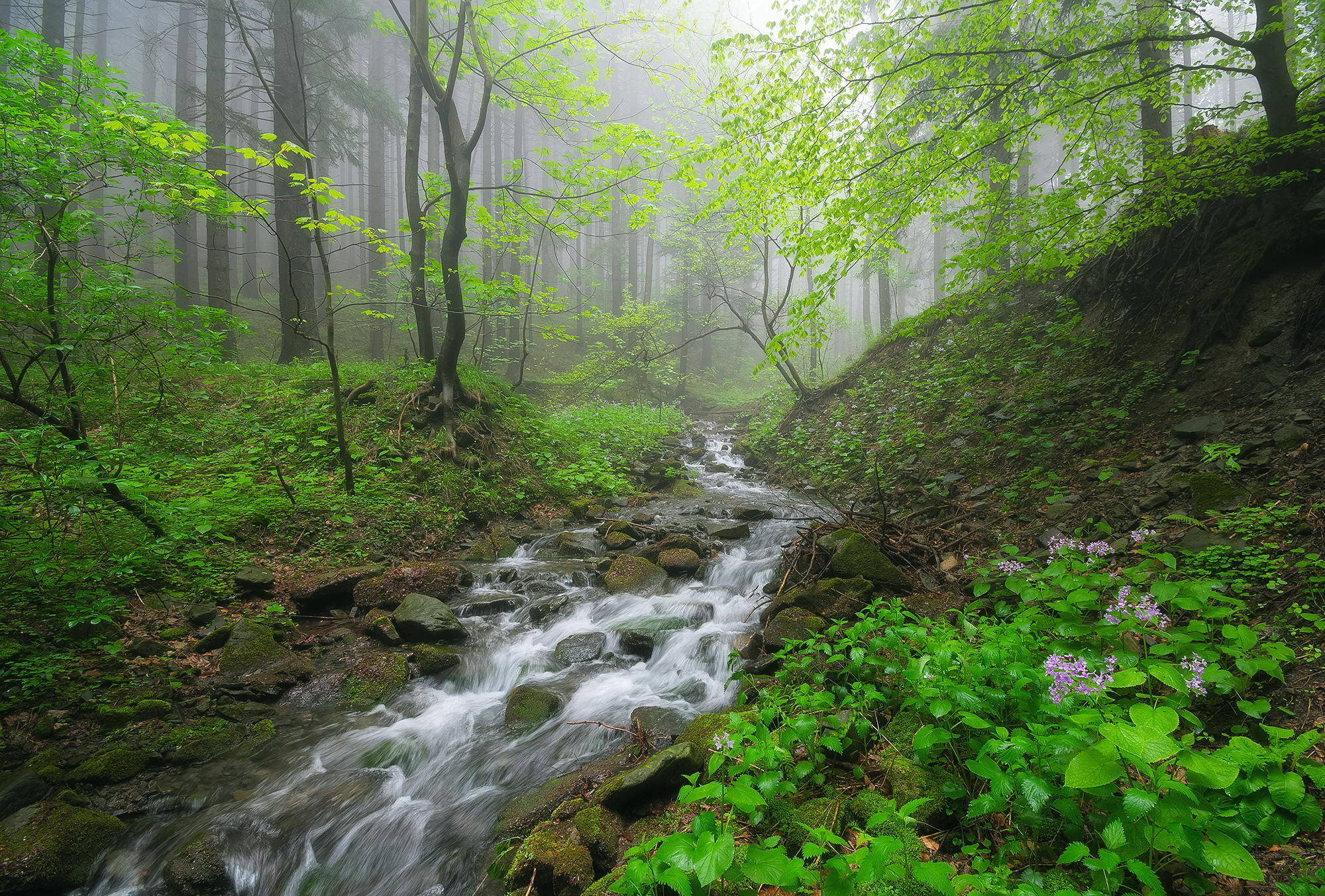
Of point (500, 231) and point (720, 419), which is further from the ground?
point (500, 231)

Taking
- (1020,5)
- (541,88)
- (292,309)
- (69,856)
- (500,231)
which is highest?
(541,88)

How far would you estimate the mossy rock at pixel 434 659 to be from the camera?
496 cm

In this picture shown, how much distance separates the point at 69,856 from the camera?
2.88m

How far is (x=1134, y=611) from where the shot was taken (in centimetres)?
261

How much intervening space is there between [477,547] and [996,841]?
6.75 m

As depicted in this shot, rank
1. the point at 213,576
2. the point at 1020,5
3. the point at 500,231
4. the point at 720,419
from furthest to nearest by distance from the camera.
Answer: the point at 720,419 → the point at 500,231 → the point at 1020,5 → the point at 213,576

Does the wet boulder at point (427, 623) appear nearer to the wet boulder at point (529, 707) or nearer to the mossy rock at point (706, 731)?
the wet boulder at point (529, 707)

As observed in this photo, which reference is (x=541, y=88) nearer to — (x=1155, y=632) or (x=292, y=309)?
(x=292, y=309)

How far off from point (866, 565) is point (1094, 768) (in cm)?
332

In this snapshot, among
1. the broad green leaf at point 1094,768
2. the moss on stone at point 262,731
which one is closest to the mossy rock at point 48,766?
the moss on stone at point 262,731

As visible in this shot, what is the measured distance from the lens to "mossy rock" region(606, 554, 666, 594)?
6.51 m

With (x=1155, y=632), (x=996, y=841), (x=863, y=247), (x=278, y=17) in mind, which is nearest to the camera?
(x=996, y=841)

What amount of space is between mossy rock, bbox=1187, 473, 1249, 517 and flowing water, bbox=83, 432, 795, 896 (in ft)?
12.7

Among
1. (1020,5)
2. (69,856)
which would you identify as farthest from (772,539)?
(1020,5)
